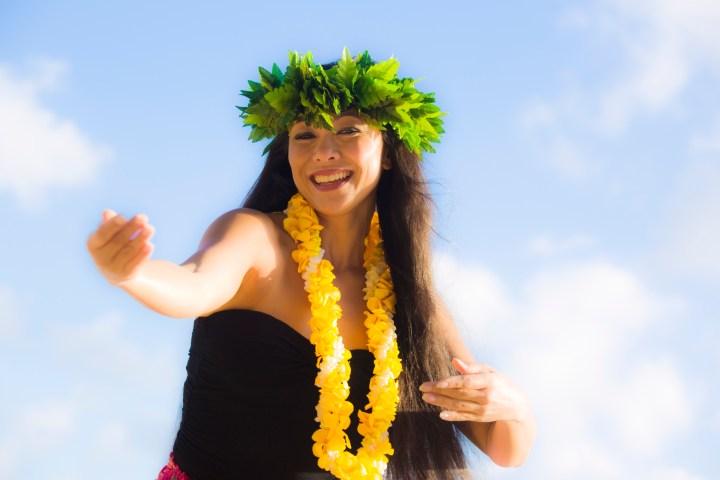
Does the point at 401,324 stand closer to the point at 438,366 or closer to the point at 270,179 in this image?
the point at 438,366

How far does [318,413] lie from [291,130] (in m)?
0.96

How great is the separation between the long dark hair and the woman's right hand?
130cm

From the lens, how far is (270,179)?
354cm

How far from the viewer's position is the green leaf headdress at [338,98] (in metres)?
3.27

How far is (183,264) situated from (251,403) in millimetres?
595

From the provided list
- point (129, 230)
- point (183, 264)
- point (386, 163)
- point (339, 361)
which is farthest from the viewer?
point (386, 163)

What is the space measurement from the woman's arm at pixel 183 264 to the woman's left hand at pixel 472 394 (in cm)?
68

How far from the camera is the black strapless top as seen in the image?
3.03 metres

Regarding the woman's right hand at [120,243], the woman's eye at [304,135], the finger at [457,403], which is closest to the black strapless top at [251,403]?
the finger at [457,403]

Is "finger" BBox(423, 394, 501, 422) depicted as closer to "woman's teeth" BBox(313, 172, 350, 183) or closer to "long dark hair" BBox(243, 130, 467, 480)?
"long dark hair" BBox(243, 130, 467, 480)

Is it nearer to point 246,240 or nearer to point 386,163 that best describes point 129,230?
point 246,240

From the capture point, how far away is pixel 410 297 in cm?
340

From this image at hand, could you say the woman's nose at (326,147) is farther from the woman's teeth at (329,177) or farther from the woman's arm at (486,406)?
the woman's arm at (486,406)

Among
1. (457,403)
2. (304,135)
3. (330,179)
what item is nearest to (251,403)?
(457,403)
